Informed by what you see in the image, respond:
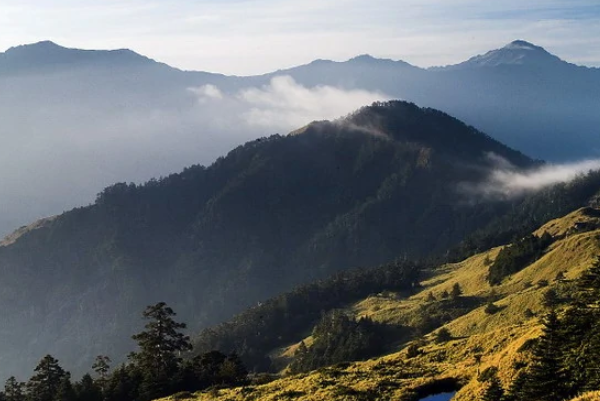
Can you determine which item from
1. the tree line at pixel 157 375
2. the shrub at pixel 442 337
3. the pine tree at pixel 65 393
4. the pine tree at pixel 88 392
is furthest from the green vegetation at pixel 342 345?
the pine tree at pixel 65 393

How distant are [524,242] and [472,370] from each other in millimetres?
154510

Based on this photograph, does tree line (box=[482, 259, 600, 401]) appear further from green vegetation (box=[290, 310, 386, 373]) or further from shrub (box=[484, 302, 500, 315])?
green vegetation (box=[290, 310, 386, 373])

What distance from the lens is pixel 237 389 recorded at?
227 ft

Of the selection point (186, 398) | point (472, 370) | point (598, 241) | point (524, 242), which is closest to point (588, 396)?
point (472, 370)

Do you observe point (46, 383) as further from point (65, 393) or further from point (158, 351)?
point (158, 351)

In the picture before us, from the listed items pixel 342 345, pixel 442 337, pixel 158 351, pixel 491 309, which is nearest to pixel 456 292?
pixel 342 345

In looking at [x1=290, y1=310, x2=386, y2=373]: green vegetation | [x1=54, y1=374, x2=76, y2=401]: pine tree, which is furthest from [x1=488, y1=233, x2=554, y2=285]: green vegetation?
[x1=54, y1=374, x2=76, y2=401]: pine tree

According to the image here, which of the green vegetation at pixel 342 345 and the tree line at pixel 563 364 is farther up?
the tree line at pixel 563 364

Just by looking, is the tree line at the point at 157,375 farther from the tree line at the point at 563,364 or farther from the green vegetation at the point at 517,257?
the green vegetation at the point at 517,257

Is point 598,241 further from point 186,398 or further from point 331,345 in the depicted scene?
point 186,398

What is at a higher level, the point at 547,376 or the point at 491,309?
the point at 547,376

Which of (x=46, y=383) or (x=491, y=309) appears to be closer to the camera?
(x=46, y=383)

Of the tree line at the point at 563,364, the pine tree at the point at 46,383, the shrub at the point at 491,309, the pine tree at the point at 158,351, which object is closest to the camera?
the tree line at the point at 563,364

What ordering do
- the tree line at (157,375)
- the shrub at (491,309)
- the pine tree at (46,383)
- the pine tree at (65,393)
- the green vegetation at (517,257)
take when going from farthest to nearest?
the green vegetation at (517,257) < the shrub at (491,309) < the pine tree at (46,383) < the pine tree at (65,393) < the tree line at (157,375)
